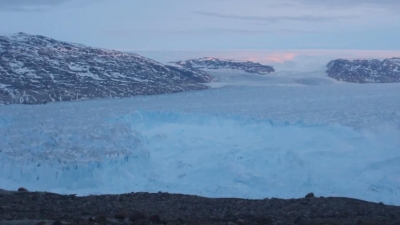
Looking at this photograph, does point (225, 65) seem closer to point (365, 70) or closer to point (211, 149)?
point (365, 70)

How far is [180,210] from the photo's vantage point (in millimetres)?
6430

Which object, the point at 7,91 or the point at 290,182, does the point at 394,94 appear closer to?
the point at 290,182

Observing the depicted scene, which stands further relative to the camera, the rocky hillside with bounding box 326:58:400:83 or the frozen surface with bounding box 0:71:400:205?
the rocky hillside with bounding box 326:58:400:83

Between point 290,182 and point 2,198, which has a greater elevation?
point 2,198

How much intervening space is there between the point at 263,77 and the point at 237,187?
57.1 ft

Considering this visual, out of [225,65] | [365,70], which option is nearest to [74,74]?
[225,65]

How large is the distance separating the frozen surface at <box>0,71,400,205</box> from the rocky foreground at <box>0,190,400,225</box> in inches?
114

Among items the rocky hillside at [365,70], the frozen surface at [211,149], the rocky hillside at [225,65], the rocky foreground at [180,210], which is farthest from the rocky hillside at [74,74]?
the rocky foreground at [180,210]

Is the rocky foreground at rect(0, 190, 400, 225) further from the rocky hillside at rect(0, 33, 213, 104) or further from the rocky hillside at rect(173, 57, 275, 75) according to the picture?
the rocky hillside at rect(173, 57, 275, 75)

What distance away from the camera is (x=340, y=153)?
1191cm

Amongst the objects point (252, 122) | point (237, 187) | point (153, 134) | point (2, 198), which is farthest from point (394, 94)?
point (2, 198)

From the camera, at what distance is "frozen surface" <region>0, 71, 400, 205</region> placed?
34.0 ft

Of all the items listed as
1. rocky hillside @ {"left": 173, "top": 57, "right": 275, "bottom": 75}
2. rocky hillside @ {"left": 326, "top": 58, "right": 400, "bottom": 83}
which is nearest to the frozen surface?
rocky hillside @ {"left": 326, "top": 58, "right": 400, "bottom": 83}

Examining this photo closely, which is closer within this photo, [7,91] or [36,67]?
[7,91]
